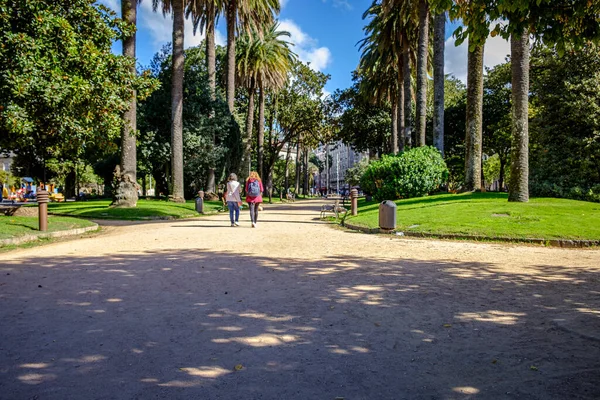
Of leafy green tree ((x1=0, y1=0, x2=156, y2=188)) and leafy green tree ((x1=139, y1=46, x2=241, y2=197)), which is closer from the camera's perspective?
leafy green tree ((x1=0, y1=0, x2=156, y2=188))

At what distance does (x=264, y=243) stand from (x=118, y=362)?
689 centimetres

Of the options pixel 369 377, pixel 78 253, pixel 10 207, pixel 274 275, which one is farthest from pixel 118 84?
pixel 369 377

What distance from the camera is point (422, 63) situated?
24.2m

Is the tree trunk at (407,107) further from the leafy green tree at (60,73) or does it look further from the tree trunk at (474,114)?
the leafy green tree at (60,73)

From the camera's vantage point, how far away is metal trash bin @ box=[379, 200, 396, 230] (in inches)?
492

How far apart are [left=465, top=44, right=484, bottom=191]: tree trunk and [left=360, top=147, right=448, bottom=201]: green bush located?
5.71 feet

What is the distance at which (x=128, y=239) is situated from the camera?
10.9 m

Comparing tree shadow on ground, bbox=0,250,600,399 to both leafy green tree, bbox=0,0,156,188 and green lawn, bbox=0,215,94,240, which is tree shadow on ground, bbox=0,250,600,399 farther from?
leafy green tree, bbox=0,0,156,188

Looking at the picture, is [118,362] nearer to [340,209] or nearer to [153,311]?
[153,311]

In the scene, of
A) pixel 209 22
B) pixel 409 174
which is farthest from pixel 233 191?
pixel 209 22

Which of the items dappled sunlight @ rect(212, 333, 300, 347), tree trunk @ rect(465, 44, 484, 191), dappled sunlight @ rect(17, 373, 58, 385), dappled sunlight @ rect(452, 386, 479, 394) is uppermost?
tree trunk @ rect(465, 44, 484, 191)

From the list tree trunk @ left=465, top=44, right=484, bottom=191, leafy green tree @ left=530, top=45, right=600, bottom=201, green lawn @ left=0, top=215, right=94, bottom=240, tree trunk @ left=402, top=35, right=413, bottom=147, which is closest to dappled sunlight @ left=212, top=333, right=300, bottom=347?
green lawn @ left=0, top=215, right=94, bottom=240

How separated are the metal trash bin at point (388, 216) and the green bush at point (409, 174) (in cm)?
851

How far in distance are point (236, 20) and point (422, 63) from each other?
48.9ft
